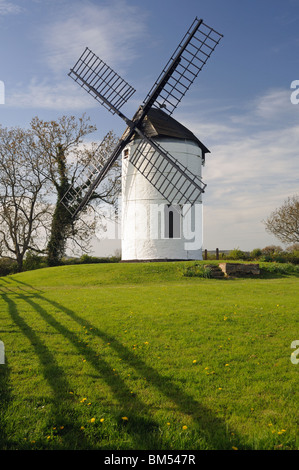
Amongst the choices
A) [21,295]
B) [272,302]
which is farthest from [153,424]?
[21,295]

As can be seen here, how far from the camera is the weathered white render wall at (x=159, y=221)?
27.6 meters

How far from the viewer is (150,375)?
7.40 meters

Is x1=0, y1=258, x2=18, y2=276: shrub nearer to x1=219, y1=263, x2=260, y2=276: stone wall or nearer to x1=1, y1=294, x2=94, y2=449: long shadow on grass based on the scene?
x1=219, y1=263, x2=260, y2=276: stone wall

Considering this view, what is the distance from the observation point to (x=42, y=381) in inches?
276

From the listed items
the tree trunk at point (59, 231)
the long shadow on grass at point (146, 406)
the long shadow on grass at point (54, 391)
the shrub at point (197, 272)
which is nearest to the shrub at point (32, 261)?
the tree trunk at point (59, 231)

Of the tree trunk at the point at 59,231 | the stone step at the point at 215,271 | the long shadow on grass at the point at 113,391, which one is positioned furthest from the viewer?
the tree trunk at the point at 59,231

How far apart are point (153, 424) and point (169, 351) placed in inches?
125

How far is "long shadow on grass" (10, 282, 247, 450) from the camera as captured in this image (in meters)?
5.10

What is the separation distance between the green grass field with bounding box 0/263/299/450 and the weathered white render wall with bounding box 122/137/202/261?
13.4 metres

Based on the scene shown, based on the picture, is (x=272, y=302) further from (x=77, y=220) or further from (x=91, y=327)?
(x=77, y=220)

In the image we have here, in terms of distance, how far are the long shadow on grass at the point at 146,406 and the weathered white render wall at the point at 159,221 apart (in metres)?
18.4

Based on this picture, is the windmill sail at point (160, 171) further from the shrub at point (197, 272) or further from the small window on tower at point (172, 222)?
the shrub at point (197, 272)

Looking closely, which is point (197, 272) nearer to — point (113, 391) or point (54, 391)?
point (113, 391)

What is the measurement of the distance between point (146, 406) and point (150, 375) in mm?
1279
